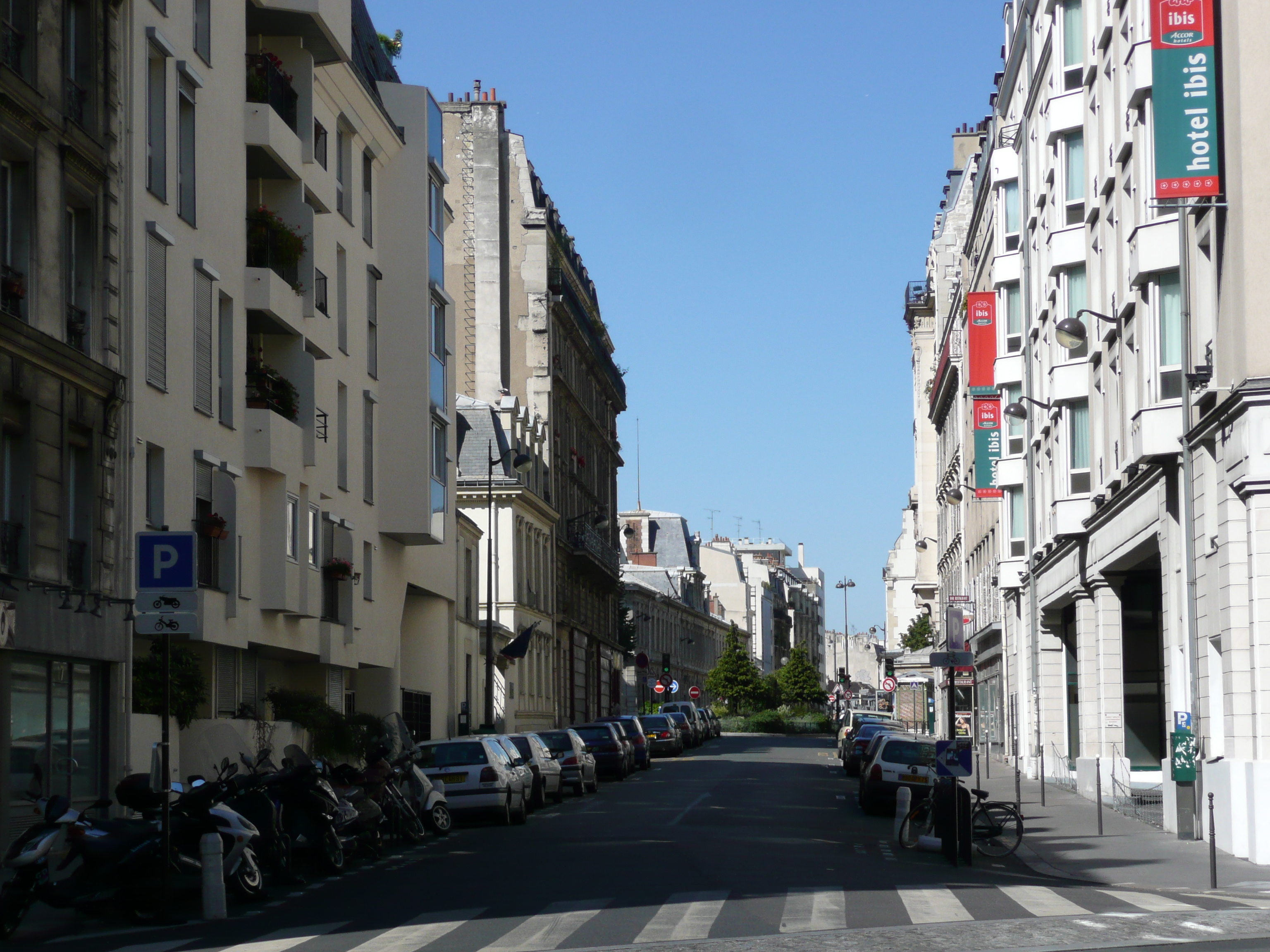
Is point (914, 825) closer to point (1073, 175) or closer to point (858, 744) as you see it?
point (1073, 175)

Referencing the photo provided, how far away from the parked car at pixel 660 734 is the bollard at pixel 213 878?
44626mm

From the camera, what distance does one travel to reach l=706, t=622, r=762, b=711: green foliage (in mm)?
113875

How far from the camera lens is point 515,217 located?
220 feet

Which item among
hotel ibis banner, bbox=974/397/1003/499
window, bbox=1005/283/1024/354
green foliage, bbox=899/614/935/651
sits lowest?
green foliage, bbox=899/614/935/651

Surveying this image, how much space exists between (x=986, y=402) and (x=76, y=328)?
31.8 metres

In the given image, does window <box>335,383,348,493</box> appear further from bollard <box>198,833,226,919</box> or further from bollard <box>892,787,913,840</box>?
bollard <box>198,833,226,919</box>

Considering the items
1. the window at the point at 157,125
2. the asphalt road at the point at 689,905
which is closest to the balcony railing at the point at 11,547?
the asphalt road at the point at 689,905

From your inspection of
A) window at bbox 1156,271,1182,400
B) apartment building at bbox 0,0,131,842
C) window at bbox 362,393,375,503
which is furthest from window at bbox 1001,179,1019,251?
apartment building at bbox 0,0,131,842

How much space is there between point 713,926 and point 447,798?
14021 millimetres

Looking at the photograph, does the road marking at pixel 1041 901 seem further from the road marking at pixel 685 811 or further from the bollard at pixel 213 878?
the road marking at pixel 685 811

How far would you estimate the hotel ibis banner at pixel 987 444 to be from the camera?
4875 cm

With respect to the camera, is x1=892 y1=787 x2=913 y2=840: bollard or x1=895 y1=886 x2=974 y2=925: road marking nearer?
x1=895 y1=886 x2=974 y2=925: road marking

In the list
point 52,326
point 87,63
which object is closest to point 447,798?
point 52,326

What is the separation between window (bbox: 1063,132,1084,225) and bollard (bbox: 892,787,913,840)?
600 inches
